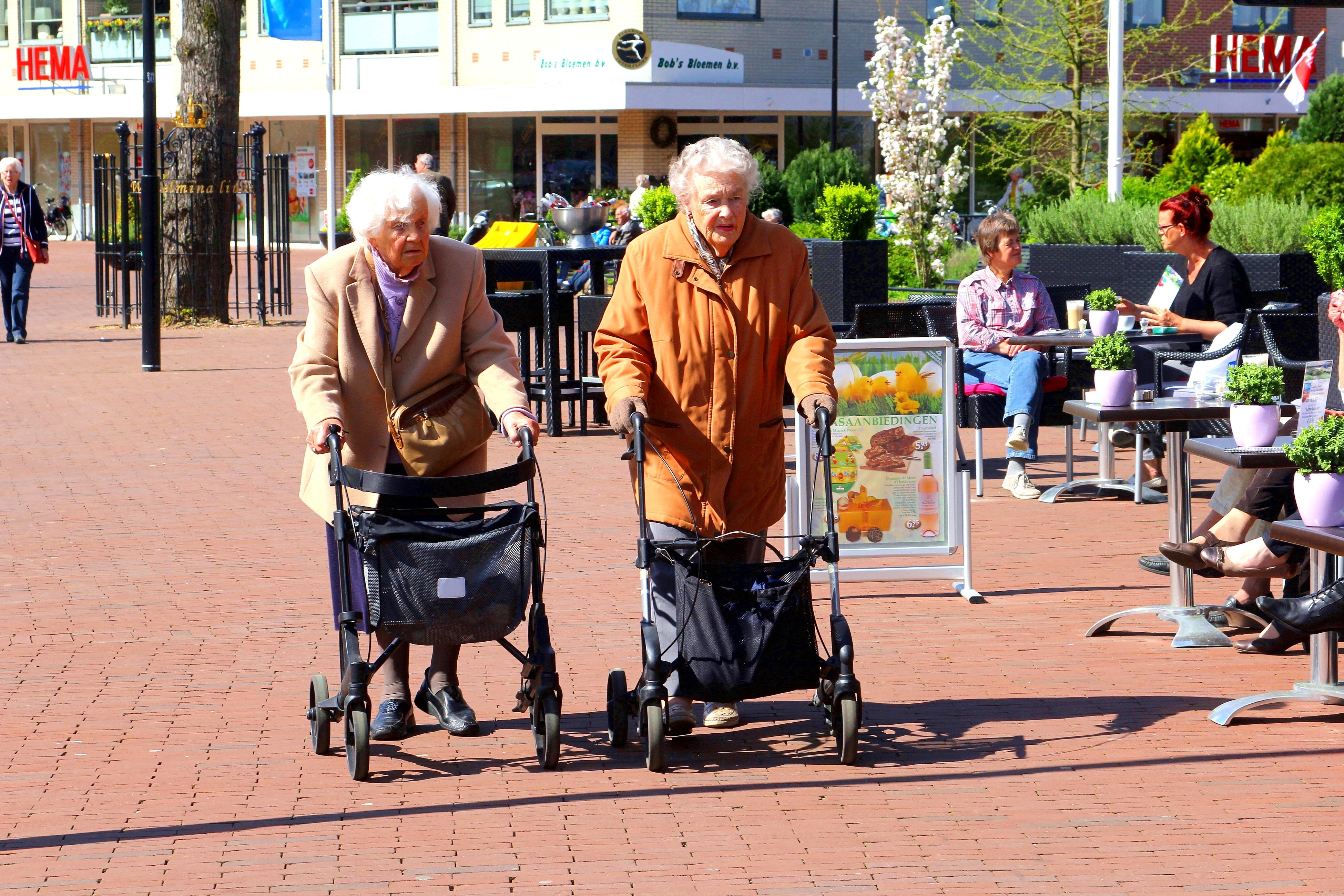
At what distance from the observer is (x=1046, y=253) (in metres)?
15.9

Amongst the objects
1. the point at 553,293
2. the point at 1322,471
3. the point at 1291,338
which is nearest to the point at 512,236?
the point at 553,293

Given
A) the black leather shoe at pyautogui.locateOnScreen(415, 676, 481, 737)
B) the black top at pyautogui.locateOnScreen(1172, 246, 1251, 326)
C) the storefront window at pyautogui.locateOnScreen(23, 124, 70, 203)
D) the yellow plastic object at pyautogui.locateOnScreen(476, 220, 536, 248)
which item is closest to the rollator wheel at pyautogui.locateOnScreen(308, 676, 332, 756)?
the black leather shoe at pyautogui.locateOnScreen(415, 676, 481, 737)

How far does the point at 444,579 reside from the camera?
499 centimetres

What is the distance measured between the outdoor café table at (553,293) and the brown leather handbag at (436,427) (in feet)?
21.5

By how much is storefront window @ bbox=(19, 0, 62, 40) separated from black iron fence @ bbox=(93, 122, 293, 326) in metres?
29.2

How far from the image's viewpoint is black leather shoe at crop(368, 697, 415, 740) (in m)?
5.50

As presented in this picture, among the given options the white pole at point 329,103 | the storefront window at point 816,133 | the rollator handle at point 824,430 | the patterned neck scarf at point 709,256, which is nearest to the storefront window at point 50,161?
the white pole at point 329,103

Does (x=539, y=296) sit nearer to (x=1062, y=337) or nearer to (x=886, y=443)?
(x=1062, y=337)

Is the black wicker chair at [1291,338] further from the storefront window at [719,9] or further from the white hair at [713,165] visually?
the storefront window at [719,9]

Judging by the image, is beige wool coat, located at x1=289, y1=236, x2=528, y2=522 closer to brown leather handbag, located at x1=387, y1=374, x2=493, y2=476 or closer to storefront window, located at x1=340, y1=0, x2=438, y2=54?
brown leather handbag, located at x1=387, y1=374, x2=493, y2=476

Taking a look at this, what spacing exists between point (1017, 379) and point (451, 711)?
5.28 metres

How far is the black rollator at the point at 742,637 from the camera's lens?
5098mm

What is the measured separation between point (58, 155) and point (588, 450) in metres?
42.7

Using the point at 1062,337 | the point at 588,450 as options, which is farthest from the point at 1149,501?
the point at 588,450
